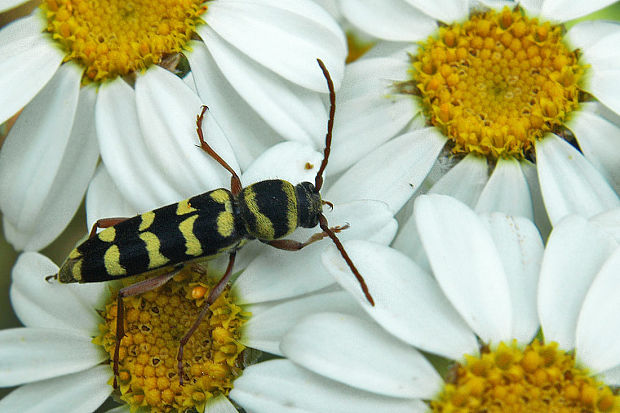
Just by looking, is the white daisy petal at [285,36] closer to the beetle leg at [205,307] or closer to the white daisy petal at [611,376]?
the beetle leg at [205,307]

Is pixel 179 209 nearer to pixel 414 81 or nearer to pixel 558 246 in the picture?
pixel 414 81

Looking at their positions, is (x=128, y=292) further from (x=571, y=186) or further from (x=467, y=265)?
(x=571, y=186)

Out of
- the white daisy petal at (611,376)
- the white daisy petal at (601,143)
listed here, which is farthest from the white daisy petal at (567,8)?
the white daisy petal at (611,376)

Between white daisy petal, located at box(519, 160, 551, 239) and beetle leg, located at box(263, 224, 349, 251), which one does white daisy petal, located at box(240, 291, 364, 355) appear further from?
white daisy petal, located at box(519, 160, 551, 239)

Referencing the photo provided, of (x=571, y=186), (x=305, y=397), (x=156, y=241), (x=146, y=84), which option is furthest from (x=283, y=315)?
(x=571, y=186)

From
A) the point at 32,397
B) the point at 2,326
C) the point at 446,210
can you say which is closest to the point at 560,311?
the point at 446,210

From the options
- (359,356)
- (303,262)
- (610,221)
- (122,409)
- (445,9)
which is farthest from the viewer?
(445,9)
